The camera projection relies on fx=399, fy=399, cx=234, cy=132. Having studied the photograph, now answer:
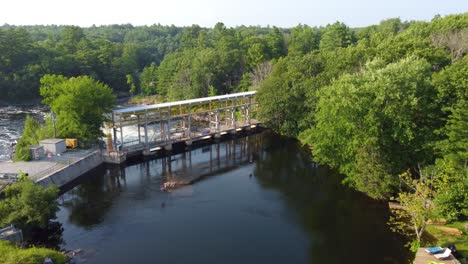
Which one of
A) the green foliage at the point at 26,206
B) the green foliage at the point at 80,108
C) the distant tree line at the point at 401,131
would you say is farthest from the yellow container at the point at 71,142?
the distant tree line at the point at 401,131

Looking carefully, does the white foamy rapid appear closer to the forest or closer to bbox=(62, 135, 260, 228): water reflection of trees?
the forest

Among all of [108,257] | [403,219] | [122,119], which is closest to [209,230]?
[108,257]

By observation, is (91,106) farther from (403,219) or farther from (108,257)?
(403,219)

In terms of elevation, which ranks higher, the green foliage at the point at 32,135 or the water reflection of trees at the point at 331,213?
the green foliage at the point at 32,135

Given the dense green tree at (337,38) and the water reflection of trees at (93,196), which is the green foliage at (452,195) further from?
the dense green tree at (337,38)

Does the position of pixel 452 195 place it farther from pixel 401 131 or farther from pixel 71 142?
pixel 71 142

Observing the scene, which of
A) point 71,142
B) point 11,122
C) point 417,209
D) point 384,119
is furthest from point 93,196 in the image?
point 11,122

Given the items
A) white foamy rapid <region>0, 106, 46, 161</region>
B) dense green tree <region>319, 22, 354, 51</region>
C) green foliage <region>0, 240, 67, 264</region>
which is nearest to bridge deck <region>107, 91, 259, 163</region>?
white foamy rapid <region>0, 106, 46, 161</region>
